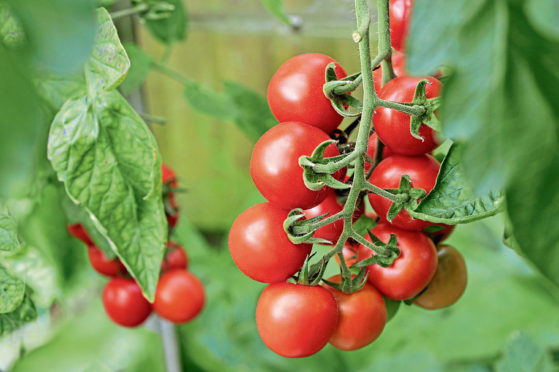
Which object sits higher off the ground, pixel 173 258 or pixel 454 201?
pixel 454 201

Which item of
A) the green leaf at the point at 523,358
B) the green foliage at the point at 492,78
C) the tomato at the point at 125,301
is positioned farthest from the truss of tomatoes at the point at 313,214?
the green leaf at the point at 523,358

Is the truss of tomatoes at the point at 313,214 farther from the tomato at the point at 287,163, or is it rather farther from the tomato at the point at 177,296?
the tomato at the point at 177,296

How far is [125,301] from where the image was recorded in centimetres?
55

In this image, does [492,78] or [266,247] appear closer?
[492,78]

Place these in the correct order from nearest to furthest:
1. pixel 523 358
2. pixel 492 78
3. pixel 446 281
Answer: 1. pixel 492 78
2. pixel 446 281
3. pixel 523 358

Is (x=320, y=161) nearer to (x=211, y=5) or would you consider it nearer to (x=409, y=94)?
(x=409, y=94)

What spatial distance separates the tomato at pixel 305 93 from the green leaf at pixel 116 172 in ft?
0.31

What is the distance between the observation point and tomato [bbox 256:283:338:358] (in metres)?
0.32

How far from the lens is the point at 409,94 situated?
0.31m

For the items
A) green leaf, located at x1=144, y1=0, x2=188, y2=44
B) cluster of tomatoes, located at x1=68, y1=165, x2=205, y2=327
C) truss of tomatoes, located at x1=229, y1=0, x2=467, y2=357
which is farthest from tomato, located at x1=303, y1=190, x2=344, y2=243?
green leaf, located at x1=144, y1=0, x2=188, y2=44

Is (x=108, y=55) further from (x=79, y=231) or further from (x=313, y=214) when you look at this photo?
(x=79, y=231)

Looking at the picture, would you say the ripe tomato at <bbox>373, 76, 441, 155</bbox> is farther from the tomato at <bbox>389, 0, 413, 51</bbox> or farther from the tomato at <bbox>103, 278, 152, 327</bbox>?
the tomato at <bbox>103, 278, 152, 327</bbox>

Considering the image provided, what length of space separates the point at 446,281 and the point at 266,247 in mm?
148

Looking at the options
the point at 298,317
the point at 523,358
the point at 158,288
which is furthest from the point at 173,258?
the point at 523,358
